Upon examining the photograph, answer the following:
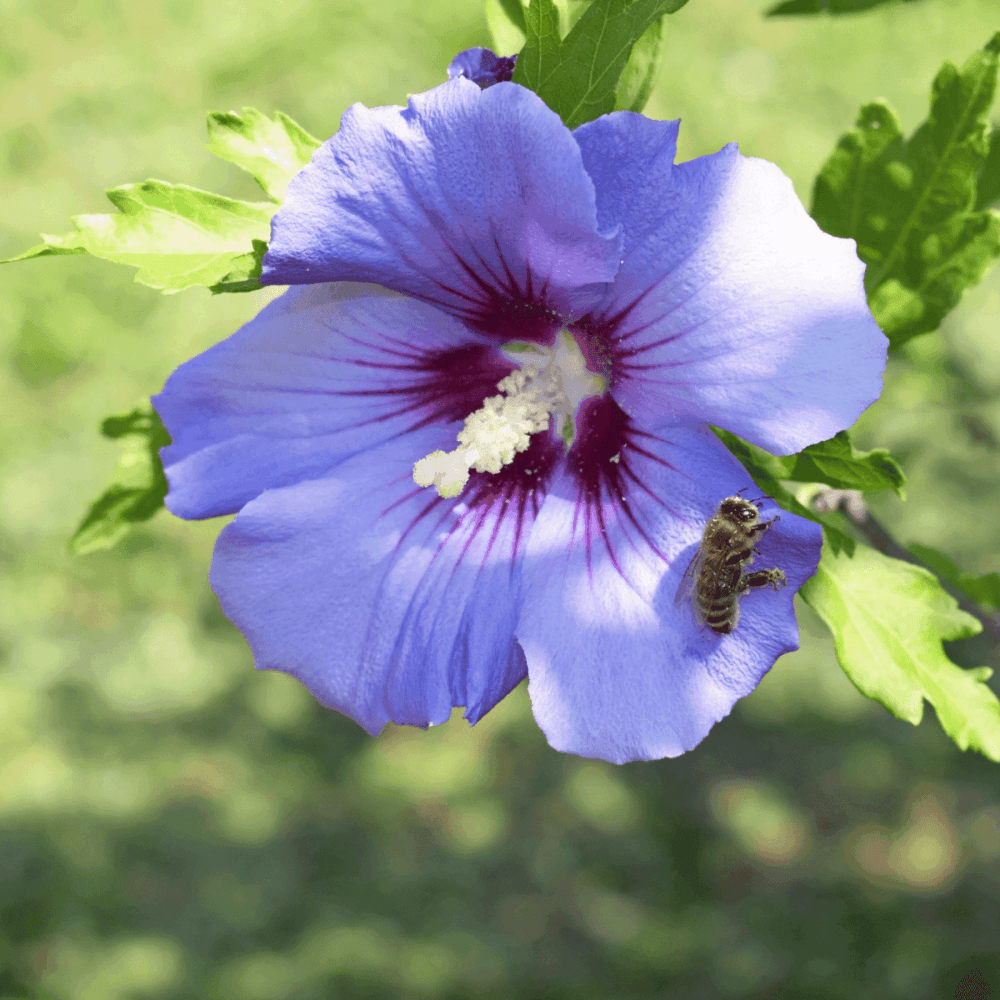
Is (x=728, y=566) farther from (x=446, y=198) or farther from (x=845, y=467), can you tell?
(x=446, y=198)

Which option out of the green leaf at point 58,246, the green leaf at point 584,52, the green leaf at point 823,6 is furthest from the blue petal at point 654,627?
the green leaf at point 823,6

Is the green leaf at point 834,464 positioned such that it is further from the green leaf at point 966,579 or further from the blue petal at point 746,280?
the green leaf at point 966,579

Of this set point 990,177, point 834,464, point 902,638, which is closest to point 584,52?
point 834,464

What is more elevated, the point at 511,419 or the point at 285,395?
the point at 285,395

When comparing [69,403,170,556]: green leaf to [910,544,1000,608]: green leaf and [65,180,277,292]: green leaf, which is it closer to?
[65,180,277,292]: green leaf

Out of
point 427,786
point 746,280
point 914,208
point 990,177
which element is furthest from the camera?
point 427,786

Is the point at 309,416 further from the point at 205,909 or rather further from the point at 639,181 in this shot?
the point at 205,909

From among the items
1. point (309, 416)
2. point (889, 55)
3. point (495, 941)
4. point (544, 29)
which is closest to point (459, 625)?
point (309, 416)
